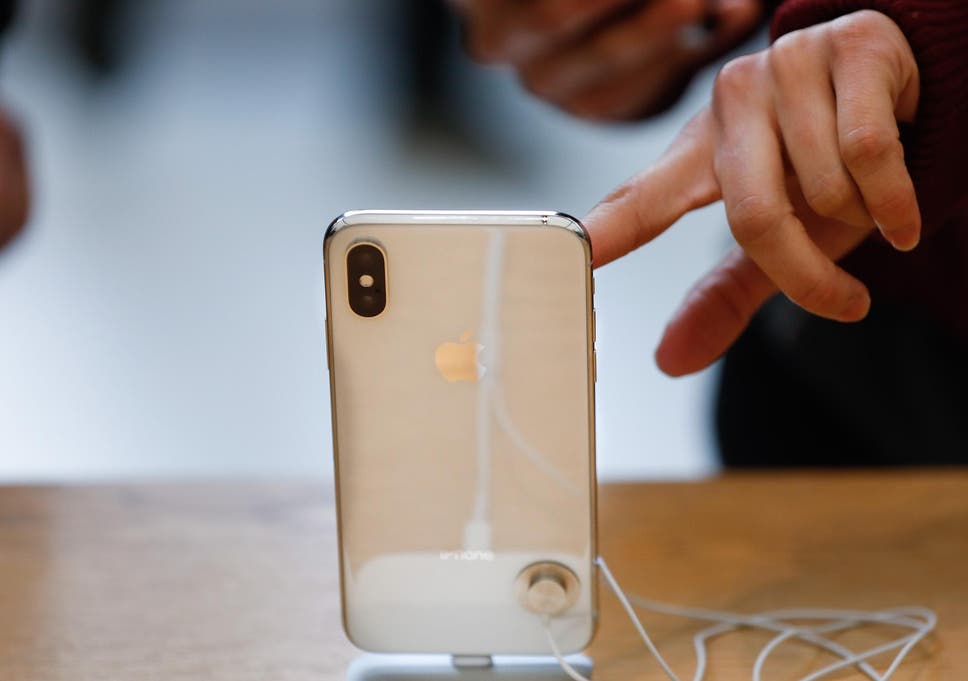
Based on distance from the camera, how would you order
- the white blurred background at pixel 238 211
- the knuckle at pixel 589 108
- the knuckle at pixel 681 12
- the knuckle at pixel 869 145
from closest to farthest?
the knuckle at pixel 869 145 < the knuckle at pixel 681 12 < the knuckle at pixel 589 108 < the white blurred background at pixel 238 211

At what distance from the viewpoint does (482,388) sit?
0.45 meters

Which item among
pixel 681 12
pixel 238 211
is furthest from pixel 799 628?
pixel 238 211

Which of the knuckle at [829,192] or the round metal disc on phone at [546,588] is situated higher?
the knuckle at [829,192]

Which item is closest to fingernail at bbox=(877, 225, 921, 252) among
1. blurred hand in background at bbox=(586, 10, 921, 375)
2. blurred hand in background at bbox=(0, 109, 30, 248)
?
blurred hand in background at bbox=(586, 10, 921, 375)

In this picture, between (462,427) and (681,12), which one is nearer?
(462,427)

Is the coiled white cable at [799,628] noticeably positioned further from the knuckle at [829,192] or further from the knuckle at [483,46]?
the knuckle at [483,46]

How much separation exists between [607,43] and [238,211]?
5.48 feet

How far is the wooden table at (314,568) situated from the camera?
50 cm

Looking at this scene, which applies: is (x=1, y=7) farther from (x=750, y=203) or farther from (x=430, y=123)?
(x=430, y=123)

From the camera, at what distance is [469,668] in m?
0.48

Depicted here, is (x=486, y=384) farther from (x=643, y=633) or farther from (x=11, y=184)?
(x=11, y=184)

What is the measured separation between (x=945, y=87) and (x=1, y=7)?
27.9 inches

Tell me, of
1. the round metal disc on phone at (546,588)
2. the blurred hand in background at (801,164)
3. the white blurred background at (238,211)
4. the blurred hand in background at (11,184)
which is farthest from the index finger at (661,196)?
the white blurred background at (238,211)

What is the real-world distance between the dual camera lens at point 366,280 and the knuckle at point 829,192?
7.0 inches
